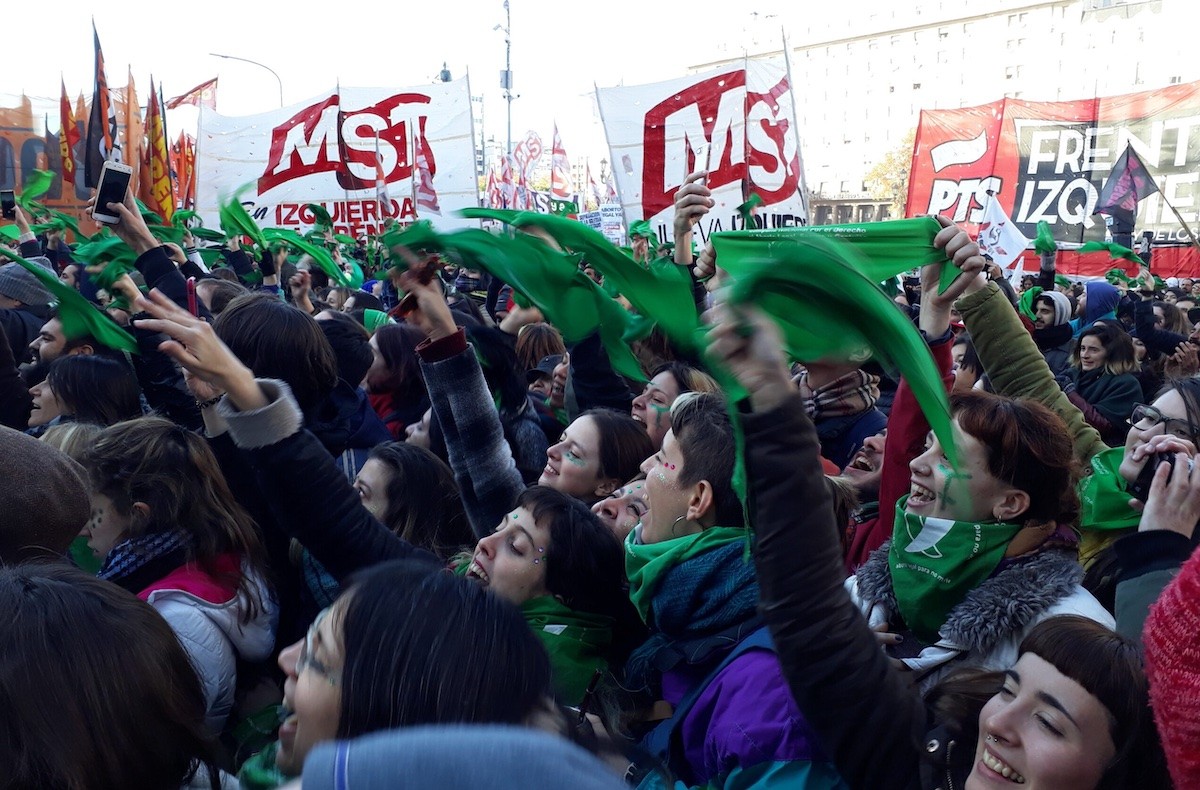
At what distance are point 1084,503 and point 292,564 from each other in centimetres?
213

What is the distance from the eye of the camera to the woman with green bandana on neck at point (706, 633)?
71.7 inches

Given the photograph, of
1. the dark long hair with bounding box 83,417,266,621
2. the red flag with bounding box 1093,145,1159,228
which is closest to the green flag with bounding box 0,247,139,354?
the dark long hair with bounding box 83,417,266,621

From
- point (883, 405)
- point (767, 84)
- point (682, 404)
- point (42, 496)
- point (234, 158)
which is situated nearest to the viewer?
point (42, 496)

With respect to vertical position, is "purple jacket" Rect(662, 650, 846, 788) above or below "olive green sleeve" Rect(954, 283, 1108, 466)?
below

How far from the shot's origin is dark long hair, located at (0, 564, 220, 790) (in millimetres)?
1294

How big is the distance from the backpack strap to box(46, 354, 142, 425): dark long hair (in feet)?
8.16

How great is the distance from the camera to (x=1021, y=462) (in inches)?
89.7

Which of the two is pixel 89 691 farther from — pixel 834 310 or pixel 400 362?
pixel 400 362

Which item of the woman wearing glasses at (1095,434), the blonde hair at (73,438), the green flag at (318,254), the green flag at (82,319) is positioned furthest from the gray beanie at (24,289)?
the woman wearing glasses at (1095,434)

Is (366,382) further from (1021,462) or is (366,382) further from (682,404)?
(1021,462)

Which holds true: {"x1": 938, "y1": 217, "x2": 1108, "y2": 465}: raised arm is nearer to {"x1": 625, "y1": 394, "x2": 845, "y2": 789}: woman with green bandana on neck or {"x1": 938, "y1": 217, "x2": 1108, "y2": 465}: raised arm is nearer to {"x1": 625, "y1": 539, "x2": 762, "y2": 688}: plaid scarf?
{"x1": 625, "y1": 394, "x2": 845, "y2": 789}: woman with green bandana on neck

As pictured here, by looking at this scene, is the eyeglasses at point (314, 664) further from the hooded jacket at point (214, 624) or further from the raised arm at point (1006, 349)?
the raised arm at point (1006, 349)

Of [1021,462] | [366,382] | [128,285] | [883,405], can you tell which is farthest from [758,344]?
[366,382]

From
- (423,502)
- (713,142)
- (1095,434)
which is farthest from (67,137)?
(1095,434)
